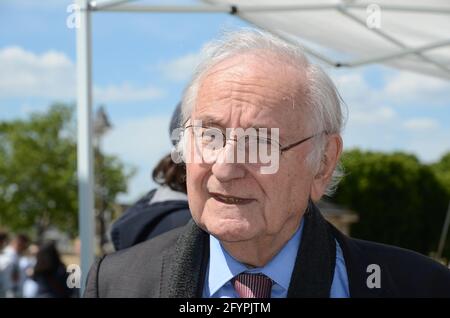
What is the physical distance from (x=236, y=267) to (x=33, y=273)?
5.39 m

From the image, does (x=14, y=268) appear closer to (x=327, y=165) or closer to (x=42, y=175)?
(x=327, y=165)

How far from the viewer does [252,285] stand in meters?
1.62

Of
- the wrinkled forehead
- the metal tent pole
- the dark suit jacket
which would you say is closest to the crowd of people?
the metal tent pole

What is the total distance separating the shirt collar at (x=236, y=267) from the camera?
1624 millimetres

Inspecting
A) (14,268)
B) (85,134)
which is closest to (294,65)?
(85,134)

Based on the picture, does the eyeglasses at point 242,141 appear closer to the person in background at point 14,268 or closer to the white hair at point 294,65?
the white hair at point 294,65

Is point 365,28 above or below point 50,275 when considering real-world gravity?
above

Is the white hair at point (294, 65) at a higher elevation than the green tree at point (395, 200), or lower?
higher

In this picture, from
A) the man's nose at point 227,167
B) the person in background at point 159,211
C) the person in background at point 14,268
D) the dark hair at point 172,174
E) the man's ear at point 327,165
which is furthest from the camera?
the person in background at point 14,268

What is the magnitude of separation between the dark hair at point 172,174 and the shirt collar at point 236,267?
1.11 m

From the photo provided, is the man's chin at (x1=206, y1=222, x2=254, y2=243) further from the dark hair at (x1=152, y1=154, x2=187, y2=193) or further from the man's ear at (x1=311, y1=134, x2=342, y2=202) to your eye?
the dark hair at (x1=152, y1=154, x2=187, y2=193)

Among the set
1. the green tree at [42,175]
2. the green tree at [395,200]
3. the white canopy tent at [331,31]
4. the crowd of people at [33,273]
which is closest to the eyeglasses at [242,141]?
the white canopy tent at [331,31]
